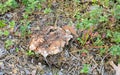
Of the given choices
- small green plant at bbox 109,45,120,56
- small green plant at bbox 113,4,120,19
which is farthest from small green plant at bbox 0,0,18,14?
small green plant at bbox 109,45,120,56

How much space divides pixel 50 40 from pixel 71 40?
0.89 feet

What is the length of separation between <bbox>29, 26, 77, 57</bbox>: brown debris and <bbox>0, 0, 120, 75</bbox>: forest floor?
0.20ft

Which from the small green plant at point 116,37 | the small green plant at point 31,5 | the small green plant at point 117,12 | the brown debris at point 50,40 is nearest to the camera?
the brown debris at point 50,40

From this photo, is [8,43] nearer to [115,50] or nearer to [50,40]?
[50,40]

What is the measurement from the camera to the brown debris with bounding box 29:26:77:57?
3064mm

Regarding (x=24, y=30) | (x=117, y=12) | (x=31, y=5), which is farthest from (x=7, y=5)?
(x=117, y=12)

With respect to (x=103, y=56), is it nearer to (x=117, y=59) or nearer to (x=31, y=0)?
(x=117, y=59)

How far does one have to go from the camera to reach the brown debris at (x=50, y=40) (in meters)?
3.06

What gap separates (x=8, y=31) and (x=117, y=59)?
54.6 inches

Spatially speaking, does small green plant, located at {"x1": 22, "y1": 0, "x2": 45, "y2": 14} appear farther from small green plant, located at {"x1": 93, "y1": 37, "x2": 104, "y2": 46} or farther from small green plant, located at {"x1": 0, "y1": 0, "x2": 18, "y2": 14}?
small green plant, located at {"x1": 93, "y1": 37, "x2": 104, "y2": 46}

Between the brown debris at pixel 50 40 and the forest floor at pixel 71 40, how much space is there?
0.06 m

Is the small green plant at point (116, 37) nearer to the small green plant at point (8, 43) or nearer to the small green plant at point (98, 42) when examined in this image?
the small green plant at point (98, 42)

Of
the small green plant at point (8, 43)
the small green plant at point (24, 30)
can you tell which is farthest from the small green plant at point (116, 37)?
the small green plant at point (8, 43)

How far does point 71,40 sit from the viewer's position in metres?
3.27
